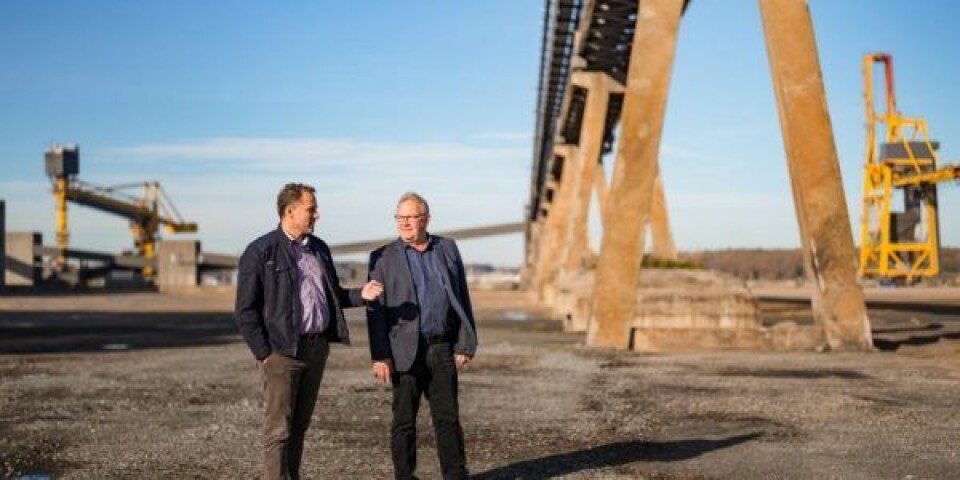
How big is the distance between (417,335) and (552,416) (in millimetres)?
3291

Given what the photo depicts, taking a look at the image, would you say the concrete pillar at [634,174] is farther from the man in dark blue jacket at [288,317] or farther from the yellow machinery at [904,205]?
the yellow machinery at [904,205]

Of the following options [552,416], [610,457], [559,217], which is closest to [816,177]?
[552,416]

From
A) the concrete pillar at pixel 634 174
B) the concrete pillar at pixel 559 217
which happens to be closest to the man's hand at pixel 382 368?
the concrete pillar at pixel 634 174

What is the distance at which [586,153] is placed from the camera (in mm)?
26016

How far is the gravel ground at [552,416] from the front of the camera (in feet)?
18.4

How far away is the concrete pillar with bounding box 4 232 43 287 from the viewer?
202ft

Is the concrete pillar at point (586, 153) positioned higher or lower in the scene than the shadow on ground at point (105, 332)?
higher

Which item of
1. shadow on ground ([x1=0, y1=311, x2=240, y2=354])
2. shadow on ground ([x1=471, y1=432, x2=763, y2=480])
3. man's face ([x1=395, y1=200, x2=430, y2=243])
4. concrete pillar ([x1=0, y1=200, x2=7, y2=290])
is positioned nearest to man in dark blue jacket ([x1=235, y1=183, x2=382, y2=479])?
man's face ([x1=395, y1=200, x2=430, y2=243])

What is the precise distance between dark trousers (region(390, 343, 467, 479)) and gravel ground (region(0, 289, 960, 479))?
2.54 feet

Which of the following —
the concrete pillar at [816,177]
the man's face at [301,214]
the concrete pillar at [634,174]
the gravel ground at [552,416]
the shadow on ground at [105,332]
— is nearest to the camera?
the man's face at [301,214]

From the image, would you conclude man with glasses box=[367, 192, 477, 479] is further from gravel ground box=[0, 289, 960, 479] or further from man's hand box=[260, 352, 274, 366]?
gravel ground box=[0, 289, 960, 479]

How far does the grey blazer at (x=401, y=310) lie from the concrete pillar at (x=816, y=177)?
9341 mm

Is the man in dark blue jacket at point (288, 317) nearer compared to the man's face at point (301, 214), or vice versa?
the man in dark blue jacket at point (288, 317)

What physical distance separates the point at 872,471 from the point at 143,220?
79536mm
